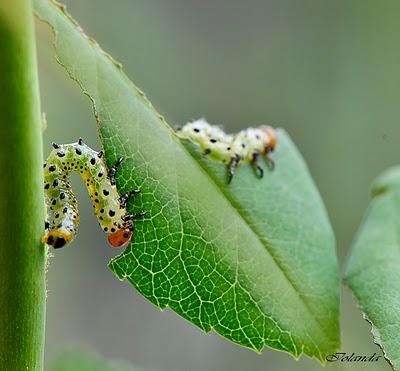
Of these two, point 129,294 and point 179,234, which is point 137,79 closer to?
point 129,294

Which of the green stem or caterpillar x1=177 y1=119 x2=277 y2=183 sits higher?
caterpillar x1=177 y1=119 x2=277 y2=183

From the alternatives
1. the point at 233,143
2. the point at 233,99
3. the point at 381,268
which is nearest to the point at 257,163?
the point at 233,143

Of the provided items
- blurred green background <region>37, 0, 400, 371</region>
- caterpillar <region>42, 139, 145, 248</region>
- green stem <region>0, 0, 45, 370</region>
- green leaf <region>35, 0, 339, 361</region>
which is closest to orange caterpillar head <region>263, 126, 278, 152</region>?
green leaf <region>35, 0, 339, 361</region>

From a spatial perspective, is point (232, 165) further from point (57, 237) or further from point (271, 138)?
point (57, 237)

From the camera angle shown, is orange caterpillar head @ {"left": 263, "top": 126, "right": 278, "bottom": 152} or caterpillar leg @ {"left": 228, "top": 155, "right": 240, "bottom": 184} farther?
orange caterpillar head @ {"left": 263, "top": 126, "right": 278, "bottom": 152}

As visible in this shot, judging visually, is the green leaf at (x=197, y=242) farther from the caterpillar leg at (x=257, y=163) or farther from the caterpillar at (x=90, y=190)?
the caterpillar leg at (x=257, y=163)

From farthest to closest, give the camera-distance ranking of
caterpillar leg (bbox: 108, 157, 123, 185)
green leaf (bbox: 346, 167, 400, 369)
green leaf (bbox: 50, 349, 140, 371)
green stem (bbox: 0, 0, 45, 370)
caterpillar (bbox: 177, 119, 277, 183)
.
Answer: green leaf (bbox: 50, 349, 140, 371) < caterpillar (bbox: 177, 119, 277, 183) < green leaf (bbox: 346, 167, 400, 369) < caterpillar leg (bbox: 108, 157, 123, 185) < green stem (bbox: 0, 0, 45, 370)

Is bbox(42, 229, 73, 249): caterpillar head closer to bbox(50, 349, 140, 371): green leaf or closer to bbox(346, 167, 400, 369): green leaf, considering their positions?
bbox(346, 167, 400, 369): green leaf
